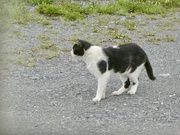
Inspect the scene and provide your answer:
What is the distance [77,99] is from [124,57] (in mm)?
912

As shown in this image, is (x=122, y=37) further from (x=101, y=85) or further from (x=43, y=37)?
(x=101, y=85)

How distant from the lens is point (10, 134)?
18.5 ft

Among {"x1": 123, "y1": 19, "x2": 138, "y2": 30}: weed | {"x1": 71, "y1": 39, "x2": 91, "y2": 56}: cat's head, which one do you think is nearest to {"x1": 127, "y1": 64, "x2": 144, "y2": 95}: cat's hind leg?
{"x1": 71, "y1": 39, "x2": 91, "y2": 56}: cat's head

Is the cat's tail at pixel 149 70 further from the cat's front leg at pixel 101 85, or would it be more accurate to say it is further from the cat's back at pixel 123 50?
the cat's front leg at pixel 101 85

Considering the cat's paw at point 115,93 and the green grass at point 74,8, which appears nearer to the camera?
the cat's paw at point 115,93

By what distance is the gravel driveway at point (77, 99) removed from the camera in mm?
6062

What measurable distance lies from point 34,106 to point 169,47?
434 cm

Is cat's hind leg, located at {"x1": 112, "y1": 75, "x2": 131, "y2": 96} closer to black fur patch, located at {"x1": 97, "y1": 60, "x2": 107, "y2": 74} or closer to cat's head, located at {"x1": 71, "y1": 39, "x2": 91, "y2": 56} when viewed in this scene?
black fur patch, located at {"x1": 97, "y1": 60, "x2": 107, "y2": 74}

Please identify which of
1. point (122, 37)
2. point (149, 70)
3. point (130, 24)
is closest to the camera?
point (149, 70)

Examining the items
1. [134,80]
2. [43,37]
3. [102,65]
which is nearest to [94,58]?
[102,65]

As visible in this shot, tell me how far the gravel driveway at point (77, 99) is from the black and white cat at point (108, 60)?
0.27 meters

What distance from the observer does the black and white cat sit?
712 centimetres

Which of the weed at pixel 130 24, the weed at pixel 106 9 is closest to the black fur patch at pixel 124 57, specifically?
the weed at pixel 130 24

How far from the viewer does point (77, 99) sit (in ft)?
23.5
